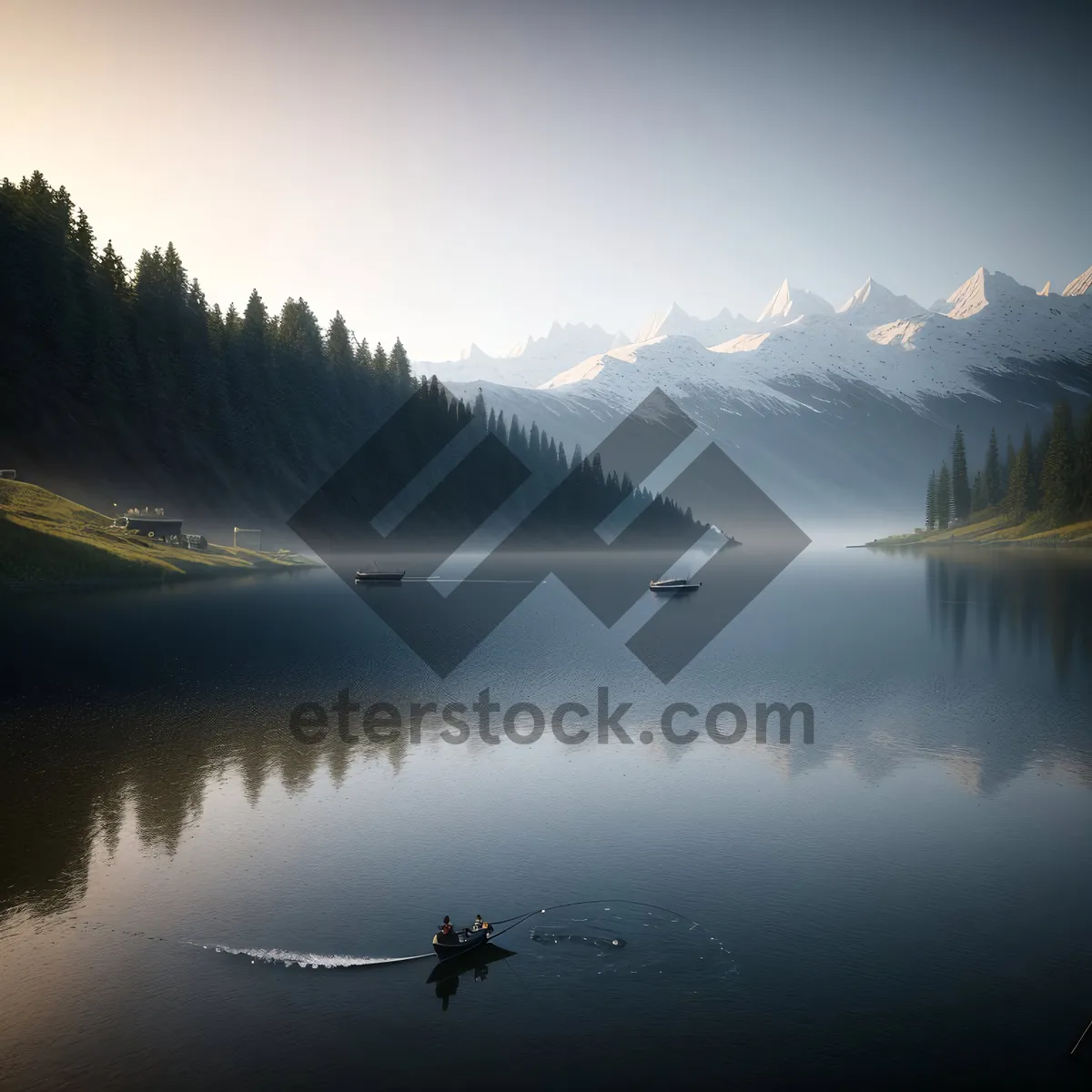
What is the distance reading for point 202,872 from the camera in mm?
39812

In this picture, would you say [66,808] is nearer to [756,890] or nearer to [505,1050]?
[505,1050]

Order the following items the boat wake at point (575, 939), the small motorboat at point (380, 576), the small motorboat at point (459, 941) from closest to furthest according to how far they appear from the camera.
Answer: the small motorboat at point (459, 941), the boat wake at point (575, 939), the small motorboat at point (380, 576)

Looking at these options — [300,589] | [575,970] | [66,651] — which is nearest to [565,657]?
[66,651]

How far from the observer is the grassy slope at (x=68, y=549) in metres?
139

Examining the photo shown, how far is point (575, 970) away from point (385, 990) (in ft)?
22.3

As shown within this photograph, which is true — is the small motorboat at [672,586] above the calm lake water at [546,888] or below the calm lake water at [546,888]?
above

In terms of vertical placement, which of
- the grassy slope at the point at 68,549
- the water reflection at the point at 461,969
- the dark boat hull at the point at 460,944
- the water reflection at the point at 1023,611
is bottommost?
the water reflection at the point at 461,969

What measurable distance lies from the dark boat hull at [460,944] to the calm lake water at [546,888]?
A: 0.78 m

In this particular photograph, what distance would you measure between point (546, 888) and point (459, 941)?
710cm

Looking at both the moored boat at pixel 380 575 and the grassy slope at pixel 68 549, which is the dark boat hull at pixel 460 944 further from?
the moored boat at pixel 380 575

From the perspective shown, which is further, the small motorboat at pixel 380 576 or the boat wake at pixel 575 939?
the small motorboat at pixel 380 576

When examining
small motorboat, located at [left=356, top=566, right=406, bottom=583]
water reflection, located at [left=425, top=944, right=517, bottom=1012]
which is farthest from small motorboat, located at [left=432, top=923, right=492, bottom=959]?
small motorboat, located at [left=356, top=566, right=406, bottom=583]

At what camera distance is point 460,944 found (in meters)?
31.7

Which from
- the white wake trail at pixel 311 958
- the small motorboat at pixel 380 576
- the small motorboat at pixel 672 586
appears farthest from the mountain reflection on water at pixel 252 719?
the small motorboat at pixel 380 576
